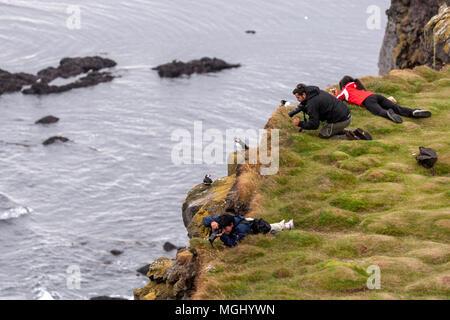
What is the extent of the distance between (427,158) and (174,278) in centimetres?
1096

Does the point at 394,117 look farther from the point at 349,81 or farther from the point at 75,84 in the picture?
the point at 75,84

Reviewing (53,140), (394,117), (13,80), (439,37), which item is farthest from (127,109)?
(394,117)

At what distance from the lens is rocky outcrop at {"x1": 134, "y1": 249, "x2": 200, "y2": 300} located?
19203mm

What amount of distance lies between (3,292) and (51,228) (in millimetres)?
17084

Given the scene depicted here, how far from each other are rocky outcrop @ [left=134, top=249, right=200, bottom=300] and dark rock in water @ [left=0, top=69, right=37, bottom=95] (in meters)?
110

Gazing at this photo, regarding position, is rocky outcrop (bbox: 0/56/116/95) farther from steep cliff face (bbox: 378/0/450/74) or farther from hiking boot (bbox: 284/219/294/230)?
hiking boot (bbox: 284/219/294/230)

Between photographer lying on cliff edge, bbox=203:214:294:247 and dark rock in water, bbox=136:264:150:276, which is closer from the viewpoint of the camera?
photographer lying on cliff edge, bbox=203:214:294:247

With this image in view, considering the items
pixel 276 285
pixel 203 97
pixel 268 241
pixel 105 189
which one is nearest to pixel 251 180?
pixel 268 241

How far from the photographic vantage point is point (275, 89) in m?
129

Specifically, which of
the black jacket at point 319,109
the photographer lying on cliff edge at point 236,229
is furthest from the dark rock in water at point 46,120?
the photographer lying on cliff edge at point 236,229

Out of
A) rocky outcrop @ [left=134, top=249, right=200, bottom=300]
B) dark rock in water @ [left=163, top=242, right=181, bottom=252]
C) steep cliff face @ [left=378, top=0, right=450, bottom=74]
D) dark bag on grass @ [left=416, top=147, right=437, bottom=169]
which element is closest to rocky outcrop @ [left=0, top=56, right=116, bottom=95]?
dark rock in water @ [left=163, top=242, right=181, bottom=252]

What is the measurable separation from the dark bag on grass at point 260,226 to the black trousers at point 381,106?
1148 centimetres

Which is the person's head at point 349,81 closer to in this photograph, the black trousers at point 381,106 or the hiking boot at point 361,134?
the black trousers at point 381,106

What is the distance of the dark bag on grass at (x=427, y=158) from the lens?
24.2 metres
